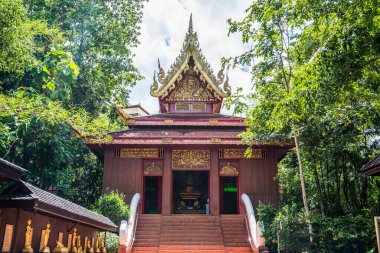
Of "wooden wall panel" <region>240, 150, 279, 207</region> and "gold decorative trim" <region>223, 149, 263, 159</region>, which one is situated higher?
"gold decorative trim" <region>223, 149, 263, 159</region>

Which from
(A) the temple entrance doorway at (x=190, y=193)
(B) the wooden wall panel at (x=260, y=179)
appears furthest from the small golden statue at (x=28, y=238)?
(A) the temple entrance doorway at (x=190, y=193)

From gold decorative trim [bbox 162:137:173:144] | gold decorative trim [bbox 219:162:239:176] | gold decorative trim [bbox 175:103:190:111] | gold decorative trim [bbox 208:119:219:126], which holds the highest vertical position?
gold decorative trim [bbox 175:103:190:111]

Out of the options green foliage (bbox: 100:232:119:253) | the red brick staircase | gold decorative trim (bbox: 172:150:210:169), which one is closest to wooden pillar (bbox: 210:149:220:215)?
gold decorative trim (bbox: 172:150:210:169)

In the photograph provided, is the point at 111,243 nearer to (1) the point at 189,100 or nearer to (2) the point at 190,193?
(2) the point at 190,193

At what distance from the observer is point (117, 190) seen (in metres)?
12.9

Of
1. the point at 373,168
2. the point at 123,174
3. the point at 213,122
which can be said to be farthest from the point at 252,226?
the point at 373,168

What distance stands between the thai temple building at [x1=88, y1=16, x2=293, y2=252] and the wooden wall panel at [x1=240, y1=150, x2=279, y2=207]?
35 mm

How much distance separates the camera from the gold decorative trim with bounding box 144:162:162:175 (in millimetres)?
13734

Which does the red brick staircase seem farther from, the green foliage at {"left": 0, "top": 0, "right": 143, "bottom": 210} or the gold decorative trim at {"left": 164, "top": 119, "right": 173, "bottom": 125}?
the gold decorative trim at {"left": 164, "top": 119, "right": 173, "bottom": 125}

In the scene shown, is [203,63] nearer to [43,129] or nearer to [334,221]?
[43,129]

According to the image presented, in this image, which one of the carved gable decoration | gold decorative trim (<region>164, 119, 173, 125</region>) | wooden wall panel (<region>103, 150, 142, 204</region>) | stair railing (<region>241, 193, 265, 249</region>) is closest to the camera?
stair railing (<region>241, 193, 265, 249</region>)

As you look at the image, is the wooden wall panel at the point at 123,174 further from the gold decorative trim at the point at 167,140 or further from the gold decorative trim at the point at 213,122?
the gold decorative trim at the point at 213,122

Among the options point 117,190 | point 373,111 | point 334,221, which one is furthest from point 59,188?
point 373,111

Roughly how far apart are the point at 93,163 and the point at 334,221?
12.2 meters
